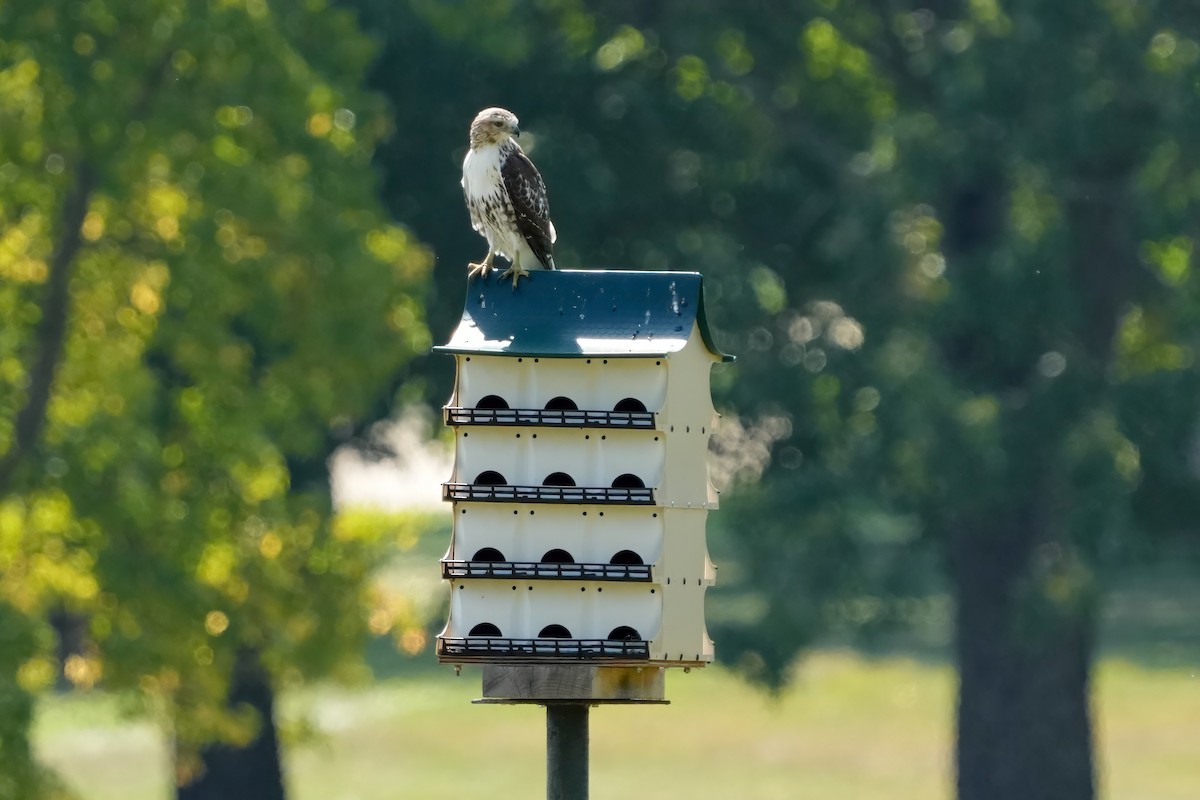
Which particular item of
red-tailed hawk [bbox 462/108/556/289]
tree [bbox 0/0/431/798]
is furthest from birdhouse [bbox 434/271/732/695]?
tree [bbox 0/0/431/798]

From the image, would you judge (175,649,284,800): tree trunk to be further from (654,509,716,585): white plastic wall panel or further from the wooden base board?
the wooden base board

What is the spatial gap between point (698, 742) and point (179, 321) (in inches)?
596

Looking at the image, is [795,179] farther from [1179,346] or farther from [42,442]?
[42,442]

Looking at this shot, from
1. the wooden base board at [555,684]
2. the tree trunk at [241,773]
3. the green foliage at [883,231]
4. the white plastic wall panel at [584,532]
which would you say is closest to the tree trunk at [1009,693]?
the green foliage at [883,231]

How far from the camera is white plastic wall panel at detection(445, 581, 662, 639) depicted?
9.94 metres

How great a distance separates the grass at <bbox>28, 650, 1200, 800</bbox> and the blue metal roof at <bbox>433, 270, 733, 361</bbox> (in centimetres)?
1681

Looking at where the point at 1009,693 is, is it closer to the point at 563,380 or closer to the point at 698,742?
the point at 698,742

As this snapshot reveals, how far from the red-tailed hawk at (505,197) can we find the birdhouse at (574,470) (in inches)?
20.1

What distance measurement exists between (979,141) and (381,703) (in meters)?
18.3

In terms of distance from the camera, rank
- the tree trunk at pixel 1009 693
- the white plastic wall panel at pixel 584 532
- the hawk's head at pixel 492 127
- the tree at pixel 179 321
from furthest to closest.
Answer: the tree trunk at pixel 1009 693
the tree at pixel 179 321
the hawk's head at pixel 492 127
the white plastic wall panel at pixel 584 532

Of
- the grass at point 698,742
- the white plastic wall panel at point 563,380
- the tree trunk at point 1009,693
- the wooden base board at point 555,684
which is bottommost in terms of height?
the wooden base board at point 555,684

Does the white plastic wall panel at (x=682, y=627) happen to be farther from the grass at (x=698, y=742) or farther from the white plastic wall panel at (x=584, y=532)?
the grass at (x=698, y=742)

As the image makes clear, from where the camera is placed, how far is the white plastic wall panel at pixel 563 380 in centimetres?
1012

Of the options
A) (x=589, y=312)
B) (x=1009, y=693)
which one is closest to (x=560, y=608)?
(x=589, y=312)
